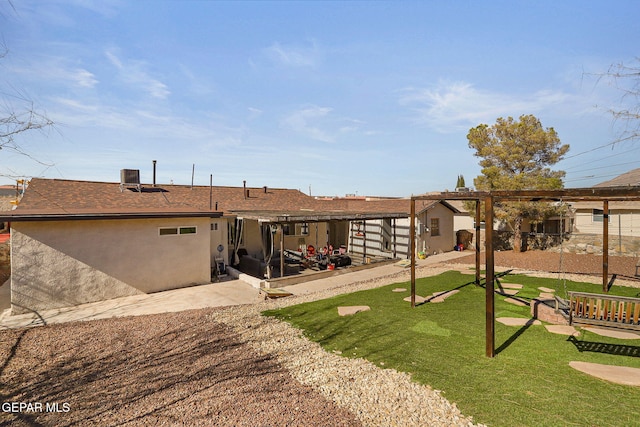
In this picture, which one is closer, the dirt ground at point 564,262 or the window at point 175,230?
the window at point 175,230

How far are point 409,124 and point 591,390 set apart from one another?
69.1ft

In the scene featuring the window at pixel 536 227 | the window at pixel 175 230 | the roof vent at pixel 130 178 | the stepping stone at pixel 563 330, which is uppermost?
the roof vent at pixel 130 178

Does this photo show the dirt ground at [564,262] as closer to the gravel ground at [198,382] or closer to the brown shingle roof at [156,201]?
the brown shingle roof at [156,201]

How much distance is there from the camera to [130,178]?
51.0ft

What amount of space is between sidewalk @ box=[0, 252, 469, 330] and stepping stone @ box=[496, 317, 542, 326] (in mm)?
5877

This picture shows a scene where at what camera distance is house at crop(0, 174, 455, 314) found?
9.30 metres

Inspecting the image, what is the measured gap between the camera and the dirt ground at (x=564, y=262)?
14.5 metres

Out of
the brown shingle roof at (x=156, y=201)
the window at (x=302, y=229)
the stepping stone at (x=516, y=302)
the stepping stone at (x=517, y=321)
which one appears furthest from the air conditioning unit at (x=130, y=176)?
the stepping stone at (x=516, y=302)

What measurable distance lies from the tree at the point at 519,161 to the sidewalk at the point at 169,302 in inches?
471

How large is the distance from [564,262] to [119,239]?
2134 cm

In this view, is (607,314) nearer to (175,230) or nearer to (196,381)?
(196,381)

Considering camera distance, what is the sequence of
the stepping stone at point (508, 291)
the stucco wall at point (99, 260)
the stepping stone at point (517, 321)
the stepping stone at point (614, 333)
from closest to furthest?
the stepping stone at point (614, 333) < the stepping stone at point (517, 321) < the stucco wall at point (99, 260) < the stepping stone at point (508, 291)

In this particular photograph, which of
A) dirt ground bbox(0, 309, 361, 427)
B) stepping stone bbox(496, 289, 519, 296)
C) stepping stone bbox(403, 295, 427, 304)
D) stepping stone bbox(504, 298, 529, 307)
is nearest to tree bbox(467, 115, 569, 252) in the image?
stepping stone bbox(496, 289, 519, 296)

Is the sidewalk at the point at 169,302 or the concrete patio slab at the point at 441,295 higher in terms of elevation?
the concrete patio slab at the point at 441,295
